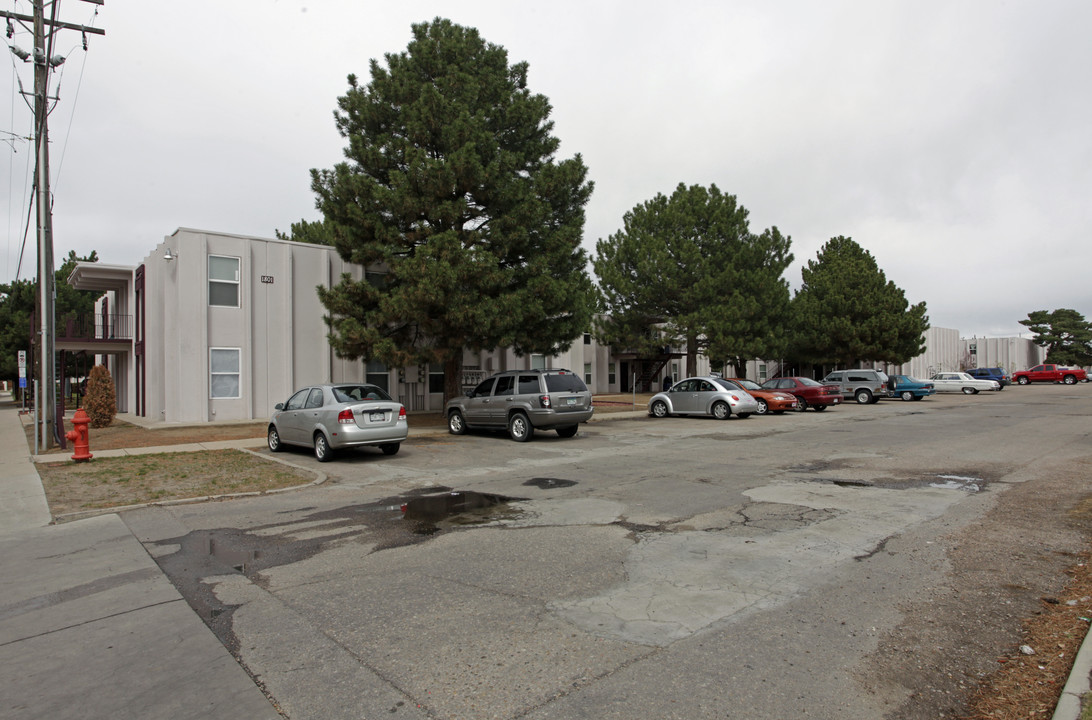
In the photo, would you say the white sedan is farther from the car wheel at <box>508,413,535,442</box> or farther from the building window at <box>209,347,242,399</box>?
the building window at <box>209,347,242,399</box>

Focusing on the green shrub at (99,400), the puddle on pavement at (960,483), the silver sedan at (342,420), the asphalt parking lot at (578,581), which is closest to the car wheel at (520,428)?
the silver sedan at (342,420)

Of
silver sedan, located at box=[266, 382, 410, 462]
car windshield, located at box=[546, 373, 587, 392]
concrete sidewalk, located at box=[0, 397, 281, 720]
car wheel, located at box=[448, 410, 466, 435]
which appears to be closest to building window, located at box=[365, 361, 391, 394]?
car wheel, located at box=[448, 410, 466, 435]

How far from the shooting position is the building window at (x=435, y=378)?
26.7 meters

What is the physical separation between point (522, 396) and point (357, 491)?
22.9 feet

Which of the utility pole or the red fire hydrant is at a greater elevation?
the utility pole

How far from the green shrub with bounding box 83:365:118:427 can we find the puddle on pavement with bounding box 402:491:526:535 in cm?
1806

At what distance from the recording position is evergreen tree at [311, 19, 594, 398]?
62.1 ft

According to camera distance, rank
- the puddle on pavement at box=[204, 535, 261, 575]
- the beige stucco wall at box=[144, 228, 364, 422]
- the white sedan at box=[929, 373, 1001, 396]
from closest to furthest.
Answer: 1. the puddle on pavement at box=[204, 535, 261, 575]
2. the beige stucco wall at box=[144, 228, 364, 422]
3. the white sedan at box=[929, 373, 1001, 396]

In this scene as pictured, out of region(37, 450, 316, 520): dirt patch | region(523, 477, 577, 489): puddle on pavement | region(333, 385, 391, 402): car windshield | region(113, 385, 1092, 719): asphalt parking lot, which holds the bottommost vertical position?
region(37, 450, 316, 520): dirt patch

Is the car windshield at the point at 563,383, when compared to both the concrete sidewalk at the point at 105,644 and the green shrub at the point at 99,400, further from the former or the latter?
the green shrub at the point at 99,400

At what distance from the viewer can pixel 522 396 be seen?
16250 millimetres

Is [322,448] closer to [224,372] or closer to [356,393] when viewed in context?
[356,393]

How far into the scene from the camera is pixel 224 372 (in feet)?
71.5

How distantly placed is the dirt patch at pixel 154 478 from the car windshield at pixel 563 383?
6632mm
